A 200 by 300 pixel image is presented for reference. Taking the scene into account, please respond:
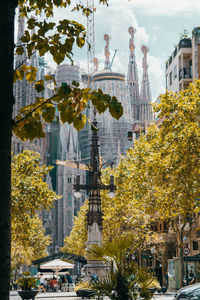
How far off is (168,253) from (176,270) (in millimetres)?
24723

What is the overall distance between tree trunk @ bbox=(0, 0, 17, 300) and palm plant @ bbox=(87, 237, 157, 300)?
7.96 m

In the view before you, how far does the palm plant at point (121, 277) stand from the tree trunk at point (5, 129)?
26.1ft

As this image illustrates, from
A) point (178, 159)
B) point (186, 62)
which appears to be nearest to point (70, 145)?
point (186, 62)

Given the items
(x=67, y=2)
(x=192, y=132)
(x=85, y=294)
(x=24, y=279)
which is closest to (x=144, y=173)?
(x=192, y=132)

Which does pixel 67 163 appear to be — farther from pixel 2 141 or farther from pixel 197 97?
pixel 2 141

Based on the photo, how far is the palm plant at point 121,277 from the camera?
1220cm

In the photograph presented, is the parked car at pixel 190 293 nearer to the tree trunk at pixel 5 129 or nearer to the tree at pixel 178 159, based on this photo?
the tree trunk at pixel 5 129

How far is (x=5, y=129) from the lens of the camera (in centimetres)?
475

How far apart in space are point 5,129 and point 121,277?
8.33 metres

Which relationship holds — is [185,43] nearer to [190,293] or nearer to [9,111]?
[190,293]

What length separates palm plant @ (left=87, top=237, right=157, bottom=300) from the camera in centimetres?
1220

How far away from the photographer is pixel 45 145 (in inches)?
6181

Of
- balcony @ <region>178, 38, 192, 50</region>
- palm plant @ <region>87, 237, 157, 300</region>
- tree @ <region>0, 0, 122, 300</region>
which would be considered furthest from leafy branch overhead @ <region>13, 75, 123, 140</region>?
balcony @ <region>178, 38, 192, 50</region>

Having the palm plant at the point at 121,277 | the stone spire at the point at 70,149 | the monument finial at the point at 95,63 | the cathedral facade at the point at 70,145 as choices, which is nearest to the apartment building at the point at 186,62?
the palm plant at the point at 121,277
